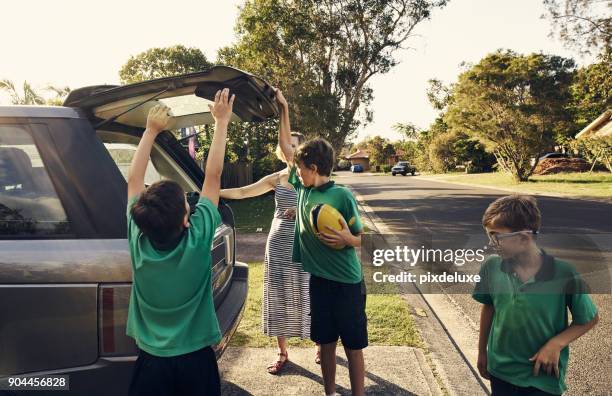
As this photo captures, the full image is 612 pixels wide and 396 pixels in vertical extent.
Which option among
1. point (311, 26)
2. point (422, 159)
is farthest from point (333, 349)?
point (422, 159)

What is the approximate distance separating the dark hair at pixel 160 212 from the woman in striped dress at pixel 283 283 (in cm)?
172

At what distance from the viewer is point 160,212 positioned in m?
1.75

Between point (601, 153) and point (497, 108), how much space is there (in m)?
7.08

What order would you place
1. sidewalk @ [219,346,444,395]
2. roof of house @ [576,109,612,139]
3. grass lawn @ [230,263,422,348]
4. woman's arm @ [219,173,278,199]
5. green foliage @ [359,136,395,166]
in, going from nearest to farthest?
sidewalk @ [219,346,444,395], woman's arm @ [219,173,278,199], grass lawn @ [230,263,422,348], roof of house @ [576,109,612,139], green foliage @ [359,136,395,166]

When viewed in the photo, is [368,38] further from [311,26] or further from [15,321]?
[15,321]

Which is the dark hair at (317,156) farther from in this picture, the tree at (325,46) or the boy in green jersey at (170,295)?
the tree at (325,46)

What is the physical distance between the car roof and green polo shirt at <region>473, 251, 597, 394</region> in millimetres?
2175

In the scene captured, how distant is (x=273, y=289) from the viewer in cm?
359

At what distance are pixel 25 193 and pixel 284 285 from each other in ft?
6.51

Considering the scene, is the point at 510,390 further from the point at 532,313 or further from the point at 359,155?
the point at 359,155

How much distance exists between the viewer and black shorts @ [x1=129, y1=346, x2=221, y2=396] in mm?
1834

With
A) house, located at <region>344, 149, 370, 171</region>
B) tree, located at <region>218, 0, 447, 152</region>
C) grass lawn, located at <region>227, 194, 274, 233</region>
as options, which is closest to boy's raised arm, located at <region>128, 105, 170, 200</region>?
grass lawn, located at <region>227, 194, 274, 233</region>

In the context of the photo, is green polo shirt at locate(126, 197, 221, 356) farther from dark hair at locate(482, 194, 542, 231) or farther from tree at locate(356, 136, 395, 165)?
tree at locate(356, 136, 395, 165)

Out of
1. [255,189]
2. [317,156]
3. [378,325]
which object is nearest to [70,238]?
[317,156]
